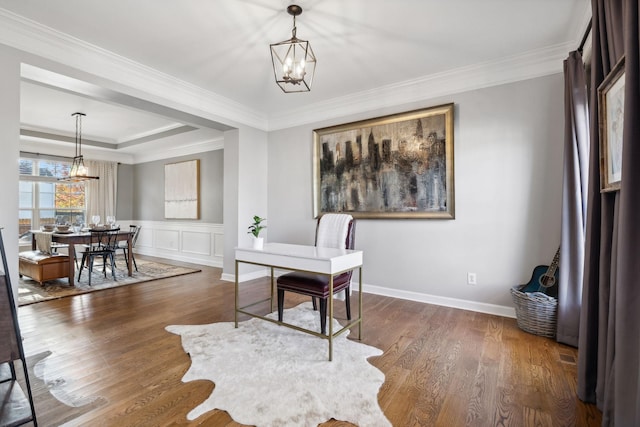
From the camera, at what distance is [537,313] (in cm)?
271

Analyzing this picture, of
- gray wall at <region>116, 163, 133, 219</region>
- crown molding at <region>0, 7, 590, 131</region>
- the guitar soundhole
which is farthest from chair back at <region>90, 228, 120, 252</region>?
the guitar soundhole

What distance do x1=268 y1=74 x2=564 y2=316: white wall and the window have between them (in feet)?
23.2

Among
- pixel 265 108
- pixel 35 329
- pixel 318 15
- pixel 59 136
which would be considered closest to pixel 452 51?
pixel 318 15

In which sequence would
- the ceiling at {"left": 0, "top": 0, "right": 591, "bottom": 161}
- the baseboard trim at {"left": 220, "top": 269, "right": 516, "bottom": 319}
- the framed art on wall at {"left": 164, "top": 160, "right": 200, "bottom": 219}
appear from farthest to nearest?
the framed art on wall at {"left": 164, "top": 160, "right": 200, "bottom": 219}
the baseboard trim at {"left": 220, "top": 269, "right": 516, "bottom": 319}
the ceiling at {"left": 0, "top": 0, "right": 591, "bottom": 161}

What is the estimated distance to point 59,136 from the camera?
629cm

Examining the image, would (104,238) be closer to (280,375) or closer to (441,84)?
(280,375)

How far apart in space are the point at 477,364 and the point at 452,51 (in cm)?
289

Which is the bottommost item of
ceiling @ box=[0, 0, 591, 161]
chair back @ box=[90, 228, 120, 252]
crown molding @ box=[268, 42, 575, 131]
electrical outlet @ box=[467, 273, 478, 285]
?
electrical outlet @ box=[467, 273, 478, 285]

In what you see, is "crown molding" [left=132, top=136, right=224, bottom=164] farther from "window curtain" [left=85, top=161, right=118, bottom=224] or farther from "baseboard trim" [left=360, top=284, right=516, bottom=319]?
"baseboard trim" [left=360, top=284, right=516, bottom=319]

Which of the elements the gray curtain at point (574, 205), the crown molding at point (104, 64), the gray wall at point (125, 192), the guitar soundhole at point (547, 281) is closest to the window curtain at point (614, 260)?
the gray curtain at point (574, 205)

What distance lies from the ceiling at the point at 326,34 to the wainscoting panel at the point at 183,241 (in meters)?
3.24

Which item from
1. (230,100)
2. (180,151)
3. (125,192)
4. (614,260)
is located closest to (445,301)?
(614,260)

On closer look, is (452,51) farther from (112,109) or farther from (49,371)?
(112,109)

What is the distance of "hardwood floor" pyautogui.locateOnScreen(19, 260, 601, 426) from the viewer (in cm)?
167
